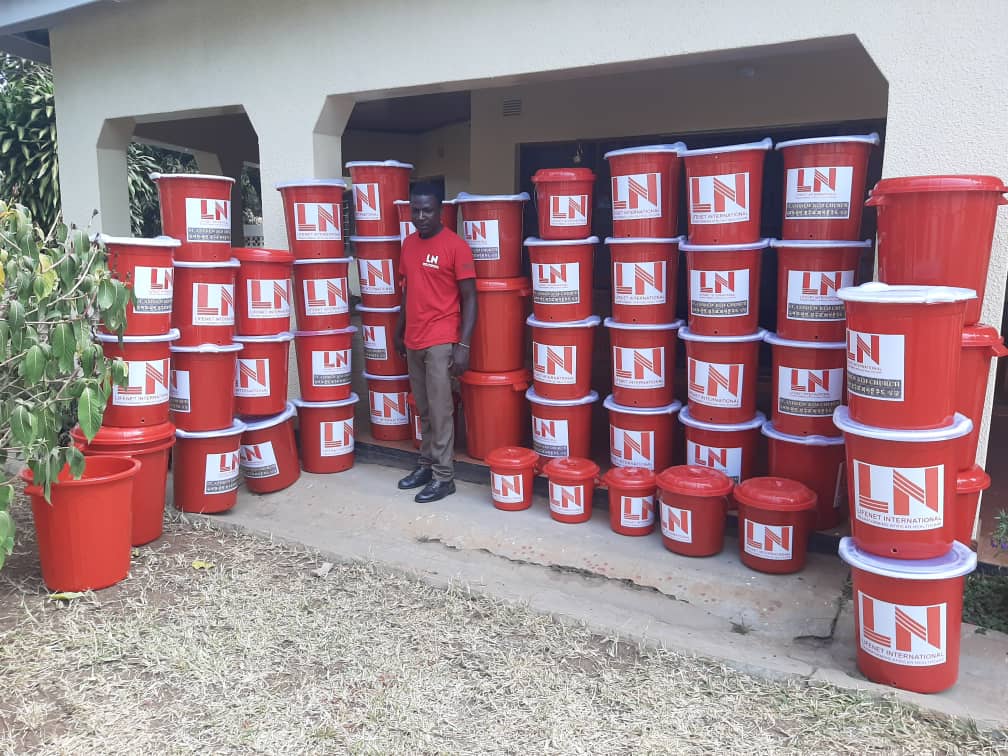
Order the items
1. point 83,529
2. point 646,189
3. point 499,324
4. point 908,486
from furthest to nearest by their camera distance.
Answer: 1. point 499,324
2. point 646,189
3. point 83,529
4. point 908,486

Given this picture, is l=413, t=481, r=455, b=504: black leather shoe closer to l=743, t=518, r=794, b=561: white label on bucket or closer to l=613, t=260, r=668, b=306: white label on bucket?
l=613, t=260, r=668, b=306: white label on bucket

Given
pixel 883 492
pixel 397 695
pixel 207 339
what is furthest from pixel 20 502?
pixel 883 492

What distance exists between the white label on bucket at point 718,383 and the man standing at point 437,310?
4.69 ft

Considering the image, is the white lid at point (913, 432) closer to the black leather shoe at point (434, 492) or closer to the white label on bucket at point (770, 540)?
the white label on bucket at point (770, 540)

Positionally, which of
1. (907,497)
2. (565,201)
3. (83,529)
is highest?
(565,201)

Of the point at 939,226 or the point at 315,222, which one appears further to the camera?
the point at 315,222

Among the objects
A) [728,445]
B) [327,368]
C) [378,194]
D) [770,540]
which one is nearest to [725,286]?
[728,445]

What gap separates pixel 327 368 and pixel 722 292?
8.95ft

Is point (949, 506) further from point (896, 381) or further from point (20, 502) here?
point (20, 502)

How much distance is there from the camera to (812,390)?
4.01 metres

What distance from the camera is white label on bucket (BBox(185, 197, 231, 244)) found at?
458 cm

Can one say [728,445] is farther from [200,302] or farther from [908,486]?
[200,302]

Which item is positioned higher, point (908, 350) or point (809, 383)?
point (908, 350)

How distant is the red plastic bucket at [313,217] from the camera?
5.24 m
